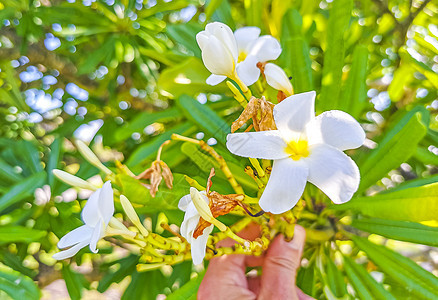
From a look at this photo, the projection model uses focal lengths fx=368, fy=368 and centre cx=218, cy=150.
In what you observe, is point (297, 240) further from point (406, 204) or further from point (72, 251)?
point (72, 251)

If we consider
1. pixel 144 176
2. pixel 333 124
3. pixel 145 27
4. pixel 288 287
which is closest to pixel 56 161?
pixel 145 27

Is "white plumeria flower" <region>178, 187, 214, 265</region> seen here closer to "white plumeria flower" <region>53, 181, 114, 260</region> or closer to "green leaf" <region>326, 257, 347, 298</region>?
"white plumeria flower" <region>53, 181, 114, 260</region>

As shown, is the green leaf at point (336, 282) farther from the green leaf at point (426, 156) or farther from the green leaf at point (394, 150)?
the green leaf at point (426, 156)

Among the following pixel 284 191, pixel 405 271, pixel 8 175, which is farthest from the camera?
pixel 8 175

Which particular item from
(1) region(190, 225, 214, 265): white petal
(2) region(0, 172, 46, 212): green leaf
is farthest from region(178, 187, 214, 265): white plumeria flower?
(2) region(0, 172, 46, 212): green leaf

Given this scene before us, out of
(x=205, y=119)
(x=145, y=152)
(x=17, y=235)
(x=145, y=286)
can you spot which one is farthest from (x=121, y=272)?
(x=205, y=119)

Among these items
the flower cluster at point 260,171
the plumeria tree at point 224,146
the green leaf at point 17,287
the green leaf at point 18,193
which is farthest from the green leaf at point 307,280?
the green leaf at point 18,193

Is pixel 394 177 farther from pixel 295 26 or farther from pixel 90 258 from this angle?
pixel 90 258
